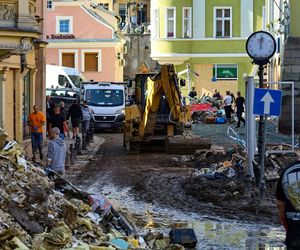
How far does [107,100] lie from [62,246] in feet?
102

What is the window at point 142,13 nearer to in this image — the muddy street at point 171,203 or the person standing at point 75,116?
the person standing at point 75,116

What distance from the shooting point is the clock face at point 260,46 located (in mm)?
17828

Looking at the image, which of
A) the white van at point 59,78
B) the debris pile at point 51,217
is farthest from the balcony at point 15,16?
the white van at point 59,78

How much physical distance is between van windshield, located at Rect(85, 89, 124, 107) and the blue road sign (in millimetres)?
24149

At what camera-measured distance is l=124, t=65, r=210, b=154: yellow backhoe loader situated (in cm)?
2816

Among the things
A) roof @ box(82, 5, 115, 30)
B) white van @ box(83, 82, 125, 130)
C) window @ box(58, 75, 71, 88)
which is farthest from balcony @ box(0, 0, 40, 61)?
roof @ box(82, 5, 115, 30)

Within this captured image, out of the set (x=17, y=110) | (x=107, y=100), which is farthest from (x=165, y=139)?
(x=107, y=100)

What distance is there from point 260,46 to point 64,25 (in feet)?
144

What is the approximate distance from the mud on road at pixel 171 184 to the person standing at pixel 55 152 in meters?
1.70

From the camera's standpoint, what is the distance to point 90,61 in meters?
61.3

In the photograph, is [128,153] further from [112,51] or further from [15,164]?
[112,51]

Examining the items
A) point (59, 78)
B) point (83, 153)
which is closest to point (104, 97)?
point (59, 78)

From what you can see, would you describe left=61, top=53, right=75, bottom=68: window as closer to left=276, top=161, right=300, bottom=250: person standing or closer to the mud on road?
the mud on road

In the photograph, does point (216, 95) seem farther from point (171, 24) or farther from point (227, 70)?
point (171, 24)
